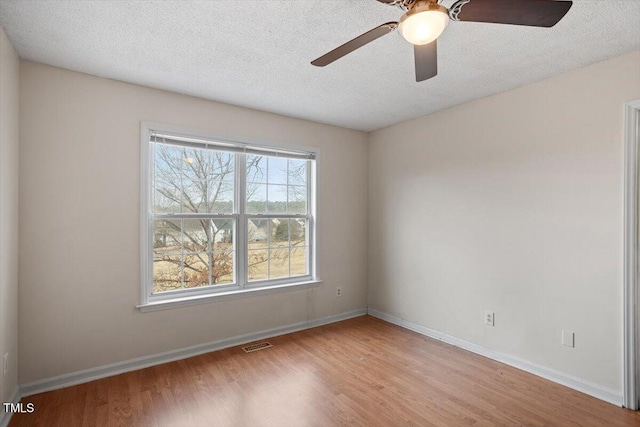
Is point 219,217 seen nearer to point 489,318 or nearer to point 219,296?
point 219,296

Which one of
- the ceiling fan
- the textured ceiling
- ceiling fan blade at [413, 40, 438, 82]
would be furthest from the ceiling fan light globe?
the textured ceiling

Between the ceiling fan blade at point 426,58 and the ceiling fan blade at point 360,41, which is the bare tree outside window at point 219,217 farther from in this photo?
the ceiling fan blade at point 426,58

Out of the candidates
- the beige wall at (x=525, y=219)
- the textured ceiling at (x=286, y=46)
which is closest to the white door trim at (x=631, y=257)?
the beige wall at (x=525, y=219)

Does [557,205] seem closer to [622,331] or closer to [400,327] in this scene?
[622,331]

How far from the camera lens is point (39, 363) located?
8.03 ft

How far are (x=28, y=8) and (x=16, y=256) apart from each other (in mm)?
1626

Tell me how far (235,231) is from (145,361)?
141cm

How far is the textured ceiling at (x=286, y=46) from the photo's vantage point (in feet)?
5.97

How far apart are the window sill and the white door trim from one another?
2.76 m

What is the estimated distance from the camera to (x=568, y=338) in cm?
257

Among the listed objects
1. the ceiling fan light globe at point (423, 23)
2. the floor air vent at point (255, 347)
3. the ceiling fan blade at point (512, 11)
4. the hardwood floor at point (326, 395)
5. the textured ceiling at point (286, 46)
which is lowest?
the hardwood floor at point (326, 395)

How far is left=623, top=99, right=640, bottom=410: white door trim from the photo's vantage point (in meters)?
2.28

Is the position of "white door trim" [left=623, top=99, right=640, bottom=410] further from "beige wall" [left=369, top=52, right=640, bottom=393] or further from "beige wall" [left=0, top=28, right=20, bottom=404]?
"beige wall" [left=0, top=28, right=20, bottom=404]

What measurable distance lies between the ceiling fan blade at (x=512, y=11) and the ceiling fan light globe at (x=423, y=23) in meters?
0.08
